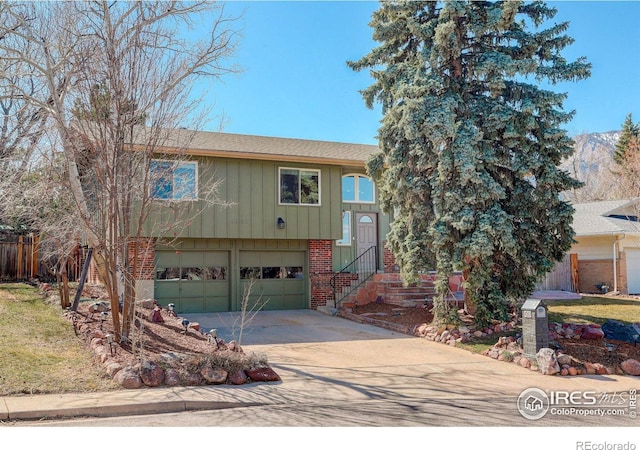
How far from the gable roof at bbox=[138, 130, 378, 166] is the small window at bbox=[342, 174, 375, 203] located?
0.85 m

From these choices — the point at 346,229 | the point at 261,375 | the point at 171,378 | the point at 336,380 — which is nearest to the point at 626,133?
the point at 346,229

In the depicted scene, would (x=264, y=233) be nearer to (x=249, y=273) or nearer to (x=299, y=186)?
(x=249, y=273)

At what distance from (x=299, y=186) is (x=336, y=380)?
8.83 metres

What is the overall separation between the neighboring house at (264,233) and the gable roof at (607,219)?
979cm

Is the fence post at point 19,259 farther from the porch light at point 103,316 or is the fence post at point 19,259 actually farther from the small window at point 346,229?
the small window at point 346,229

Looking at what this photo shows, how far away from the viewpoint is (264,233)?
15.2m

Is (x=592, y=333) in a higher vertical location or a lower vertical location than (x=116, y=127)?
lower

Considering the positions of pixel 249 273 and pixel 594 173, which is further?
pixel 594 173

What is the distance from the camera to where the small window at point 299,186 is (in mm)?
15617

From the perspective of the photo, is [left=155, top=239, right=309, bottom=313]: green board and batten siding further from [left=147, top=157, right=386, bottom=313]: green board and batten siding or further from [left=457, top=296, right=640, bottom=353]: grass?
[left=457, top=296, right=640, bottom=353]: grass

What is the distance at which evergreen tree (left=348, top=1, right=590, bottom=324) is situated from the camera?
10750 millimetres

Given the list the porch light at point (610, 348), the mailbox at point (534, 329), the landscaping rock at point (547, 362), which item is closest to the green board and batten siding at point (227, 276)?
the mailbox at point (534, 329)

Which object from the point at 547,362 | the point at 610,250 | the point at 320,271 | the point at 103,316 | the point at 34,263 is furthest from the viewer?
the point at 610,250

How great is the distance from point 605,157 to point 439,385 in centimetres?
4276
